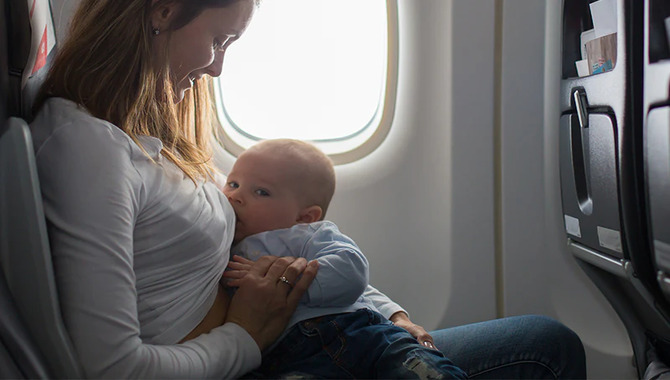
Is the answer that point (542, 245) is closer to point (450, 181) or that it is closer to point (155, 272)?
point (450, 181)

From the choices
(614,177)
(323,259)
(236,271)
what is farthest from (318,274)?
(614,177)

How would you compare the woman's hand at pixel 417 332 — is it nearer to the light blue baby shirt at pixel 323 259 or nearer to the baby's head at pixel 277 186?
the light blue baby shirt at pixel 323 259

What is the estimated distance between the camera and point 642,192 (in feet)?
4.92

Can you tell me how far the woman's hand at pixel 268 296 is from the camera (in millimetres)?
1143

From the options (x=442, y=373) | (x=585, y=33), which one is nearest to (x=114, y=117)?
(x=442, y=373)

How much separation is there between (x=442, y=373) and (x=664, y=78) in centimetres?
76

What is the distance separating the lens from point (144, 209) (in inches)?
41.1

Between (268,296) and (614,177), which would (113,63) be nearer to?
(268,296)

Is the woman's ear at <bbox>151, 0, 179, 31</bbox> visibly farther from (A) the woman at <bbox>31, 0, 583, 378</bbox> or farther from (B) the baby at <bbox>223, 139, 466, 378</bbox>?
(B) the baby at <bbox>223, 139, 466, 378</bbox>

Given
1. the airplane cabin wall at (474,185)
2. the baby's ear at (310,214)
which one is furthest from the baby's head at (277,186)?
the airplane cabin wall at (474,185)

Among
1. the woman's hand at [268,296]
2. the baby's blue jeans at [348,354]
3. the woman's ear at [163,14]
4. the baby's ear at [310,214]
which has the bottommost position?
the baby's blue jeans at [348,354]

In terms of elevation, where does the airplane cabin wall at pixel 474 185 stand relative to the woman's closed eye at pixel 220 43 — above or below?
below

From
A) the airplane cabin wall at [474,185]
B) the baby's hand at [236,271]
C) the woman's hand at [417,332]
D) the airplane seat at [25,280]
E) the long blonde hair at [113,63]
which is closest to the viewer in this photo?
the airplane seat at [25,280]

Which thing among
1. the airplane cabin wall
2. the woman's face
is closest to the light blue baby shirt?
the woman's face
